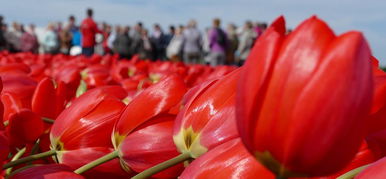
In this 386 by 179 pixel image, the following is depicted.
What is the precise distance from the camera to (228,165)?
21.6 inches

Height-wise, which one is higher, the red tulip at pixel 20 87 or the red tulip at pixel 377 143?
the red tulip at pixel 377 143

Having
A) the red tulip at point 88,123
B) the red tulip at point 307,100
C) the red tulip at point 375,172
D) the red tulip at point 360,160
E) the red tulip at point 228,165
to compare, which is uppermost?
the red tulip at point 307,100

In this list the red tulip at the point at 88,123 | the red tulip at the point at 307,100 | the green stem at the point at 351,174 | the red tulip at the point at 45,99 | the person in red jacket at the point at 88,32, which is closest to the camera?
the red tulip at the point at 307,100

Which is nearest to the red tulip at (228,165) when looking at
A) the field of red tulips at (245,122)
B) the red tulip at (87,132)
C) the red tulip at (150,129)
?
the field of red tulips at (245,122)

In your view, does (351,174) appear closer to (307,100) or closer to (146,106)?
(307,100)

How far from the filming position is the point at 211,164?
1.83 feet

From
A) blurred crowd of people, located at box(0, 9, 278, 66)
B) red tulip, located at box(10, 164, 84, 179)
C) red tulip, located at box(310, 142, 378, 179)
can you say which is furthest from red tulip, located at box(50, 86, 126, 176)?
blurred crowd of people, located at box(0, 9, 278, 66)

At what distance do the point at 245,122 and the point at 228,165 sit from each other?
0.13 m

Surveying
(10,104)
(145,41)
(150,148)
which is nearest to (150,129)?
(150,148)

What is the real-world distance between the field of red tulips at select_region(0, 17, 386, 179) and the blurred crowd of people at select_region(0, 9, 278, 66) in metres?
11.2

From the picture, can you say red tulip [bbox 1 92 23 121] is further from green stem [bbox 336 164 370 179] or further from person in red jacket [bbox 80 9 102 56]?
person in red jacket [bbox 80 9 102 56]

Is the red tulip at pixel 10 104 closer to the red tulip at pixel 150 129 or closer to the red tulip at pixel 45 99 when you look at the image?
the red tulip at pixel 45 99

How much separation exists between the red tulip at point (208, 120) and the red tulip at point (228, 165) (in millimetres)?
31

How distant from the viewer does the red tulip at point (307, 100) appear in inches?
15.3
